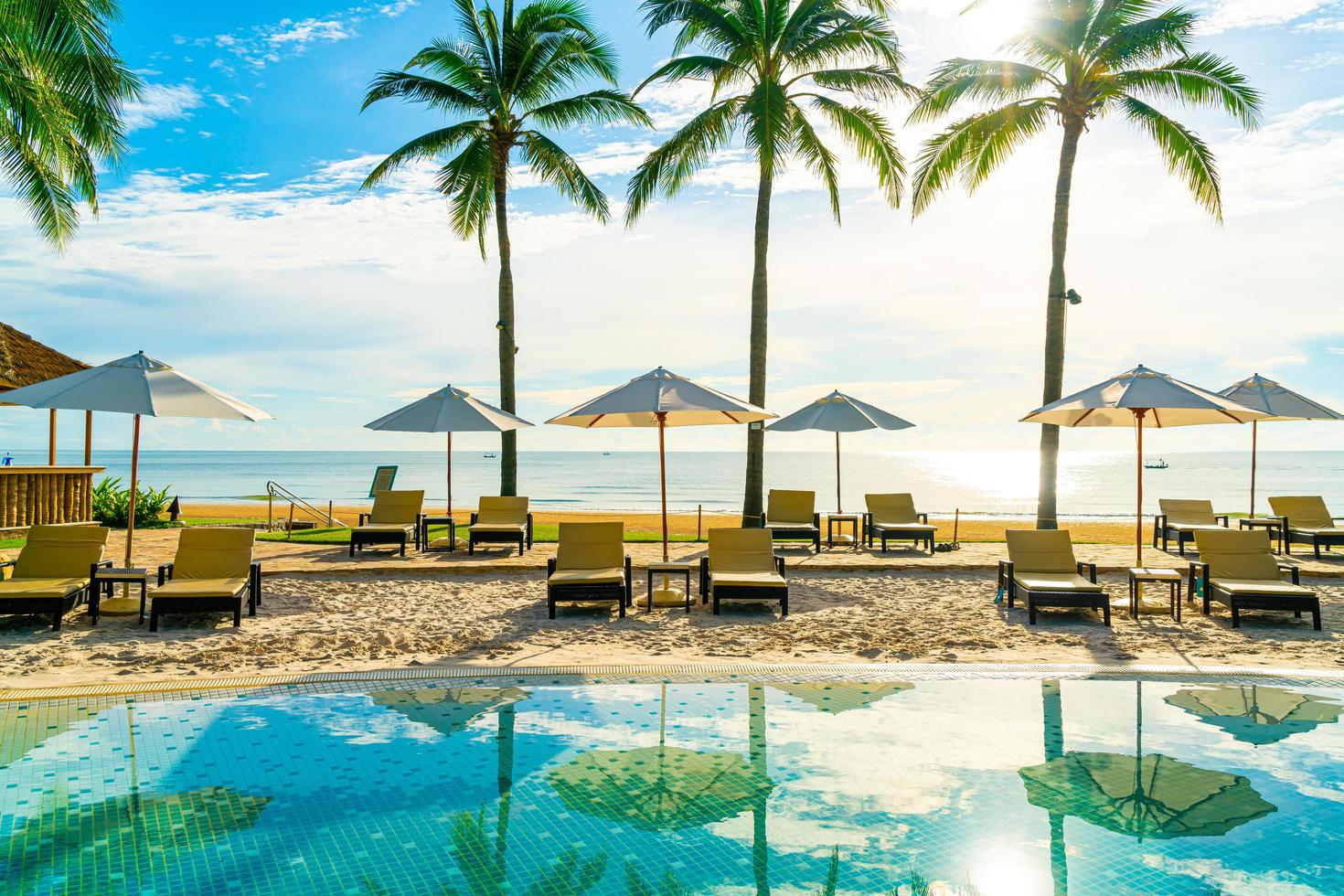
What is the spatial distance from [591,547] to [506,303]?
27.5 ft

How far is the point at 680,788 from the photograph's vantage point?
4.91 meters

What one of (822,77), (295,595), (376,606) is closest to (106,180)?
(295,595)

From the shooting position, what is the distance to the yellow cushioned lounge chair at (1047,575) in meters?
8.67

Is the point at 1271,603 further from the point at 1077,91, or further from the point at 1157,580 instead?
the point at 1077,91

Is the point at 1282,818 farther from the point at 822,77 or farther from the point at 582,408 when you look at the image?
the point at 822,77

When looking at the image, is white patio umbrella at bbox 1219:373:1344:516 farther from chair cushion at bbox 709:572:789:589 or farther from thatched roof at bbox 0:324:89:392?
thatched roof at bbox 0:324:89:392

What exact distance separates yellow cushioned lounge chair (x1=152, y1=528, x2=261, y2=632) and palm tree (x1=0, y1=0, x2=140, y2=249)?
7146 mm

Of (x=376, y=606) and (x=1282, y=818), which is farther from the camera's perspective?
(x=376, y=606)

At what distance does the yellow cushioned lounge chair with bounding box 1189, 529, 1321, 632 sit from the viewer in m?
8.49

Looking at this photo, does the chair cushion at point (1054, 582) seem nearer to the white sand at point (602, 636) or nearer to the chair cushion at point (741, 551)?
the white sand at point (602, 636)

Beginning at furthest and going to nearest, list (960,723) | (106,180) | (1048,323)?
(106,180) → (1048,323) → (960,723)

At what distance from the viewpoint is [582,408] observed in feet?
33.4

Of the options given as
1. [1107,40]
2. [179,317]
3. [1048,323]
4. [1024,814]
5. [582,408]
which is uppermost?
[1107,40]

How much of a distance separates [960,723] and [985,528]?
15533mm
